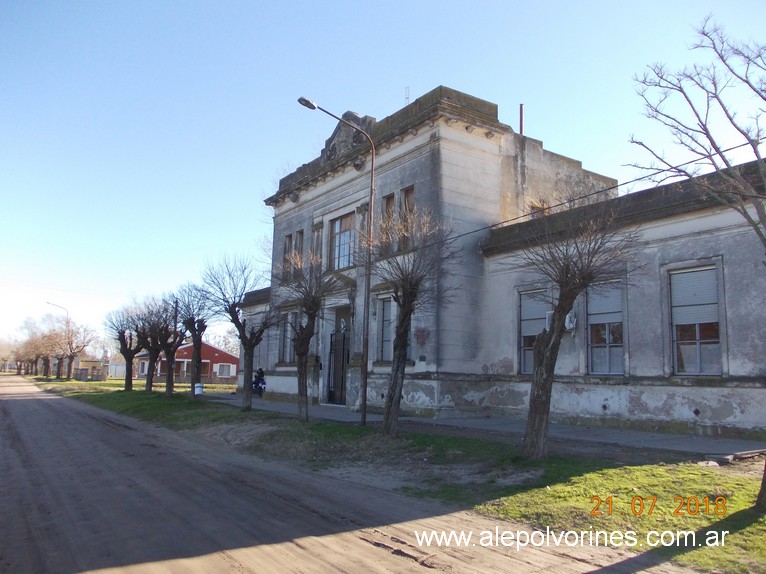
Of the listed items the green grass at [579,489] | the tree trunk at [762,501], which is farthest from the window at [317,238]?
the tree trunk at [762,501]

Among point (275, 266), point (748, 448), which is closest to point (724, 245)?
point (748, 448)

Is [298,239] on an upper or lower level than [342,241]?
upper

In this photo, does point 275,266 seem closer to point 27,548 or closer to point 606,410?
point 606,410

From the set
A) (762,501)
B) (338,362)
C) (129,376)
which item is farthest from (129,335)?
(762,501)

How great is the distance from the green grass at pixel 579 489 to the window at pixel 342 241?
1214 cm

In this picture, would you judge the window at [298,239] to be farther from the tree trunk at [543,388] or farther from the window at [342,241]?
the tree trunk at [543,388]

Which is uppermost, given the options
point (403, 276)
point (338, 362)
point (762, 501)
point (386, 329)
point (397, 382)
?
point (403, 276)

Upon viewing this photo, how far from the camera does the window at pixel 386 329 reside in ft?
70.7

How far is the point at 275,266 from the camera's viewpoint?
92.7 feet

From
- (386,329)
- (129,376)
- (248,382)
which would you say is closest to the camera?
(248,382)
